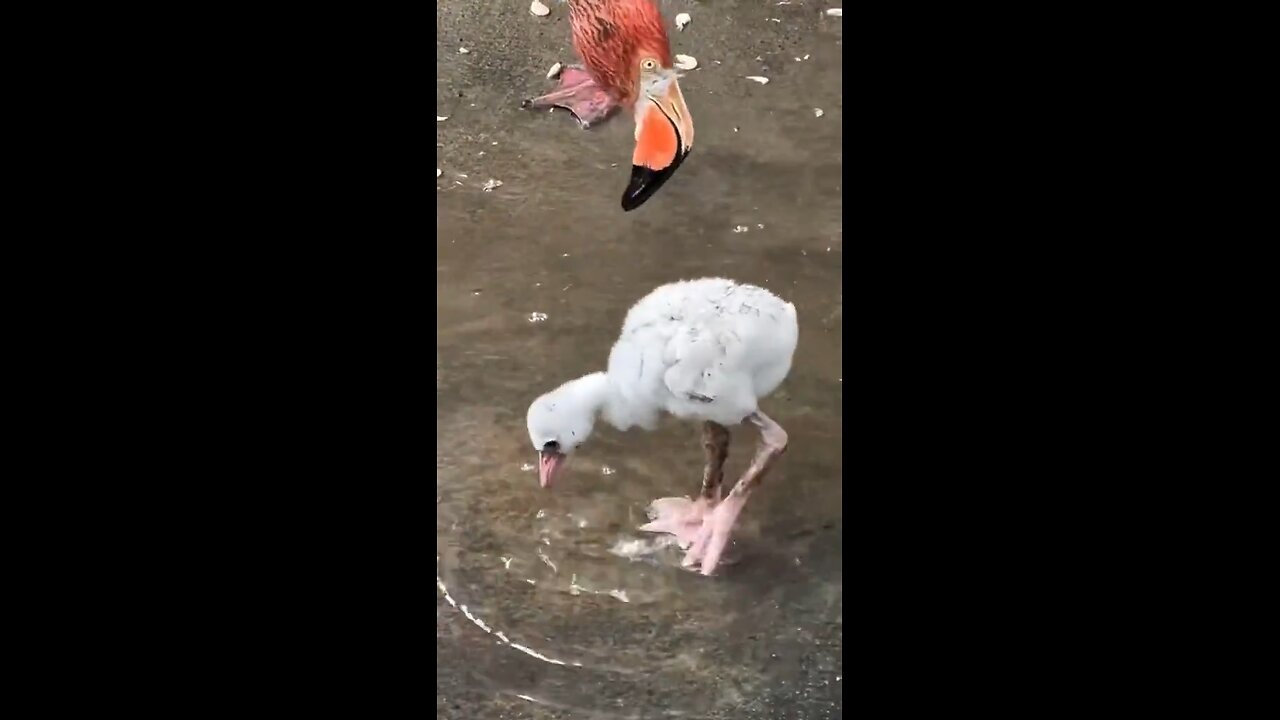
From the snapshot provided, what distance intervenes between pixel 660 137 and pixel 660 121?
0.03 meters

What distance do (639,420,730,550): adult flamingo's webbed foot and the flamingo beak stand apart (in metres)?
0.47

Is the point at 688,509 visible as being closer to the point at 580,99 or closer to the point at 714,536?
the point at 714,536

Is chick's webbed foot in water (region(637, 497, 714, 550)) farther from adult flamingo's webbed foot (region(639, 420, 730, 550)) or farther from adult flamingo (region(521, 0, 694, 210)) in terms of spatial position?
adult flamingo (region(521, 0, 694, 210))

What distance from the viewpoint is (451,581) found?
1924 millimetres

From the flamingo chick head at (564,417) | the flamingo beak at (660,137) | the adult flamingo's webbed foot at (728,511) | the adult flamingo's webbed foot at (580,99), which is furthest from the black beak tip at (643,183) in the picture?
the adult flamingo's webbed foot at (728,511)

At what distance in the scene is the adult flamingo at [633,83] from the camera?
73.9 inches

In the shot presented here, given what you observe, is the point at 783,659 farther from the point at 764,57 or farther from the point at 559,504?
the point at 764,57

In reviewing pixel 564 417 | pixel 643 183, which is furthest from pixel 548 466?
pixel 643 183

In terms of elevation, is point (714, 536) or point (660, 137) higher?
point (660, 137)

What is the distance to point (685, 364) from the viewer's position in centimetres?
183

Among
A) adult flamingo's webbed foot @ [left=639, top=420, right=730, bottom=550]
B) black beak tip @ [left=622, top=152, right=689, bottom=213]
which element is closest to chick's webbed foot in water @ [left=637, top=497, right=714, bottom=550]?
adult flamingo's webbed foot @ [left=639, top=420, right=730, bottom=550]

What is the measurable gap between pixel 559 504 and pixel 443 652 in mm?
317

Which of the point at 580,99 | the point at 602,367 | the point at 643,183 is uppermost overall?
the point at 580,99

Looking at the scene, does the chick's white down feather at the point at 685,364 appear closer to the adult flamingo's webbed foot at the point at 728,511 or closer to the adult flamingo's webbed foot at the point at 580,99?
the adult flamingo's webbed foot at the point at 728,511
